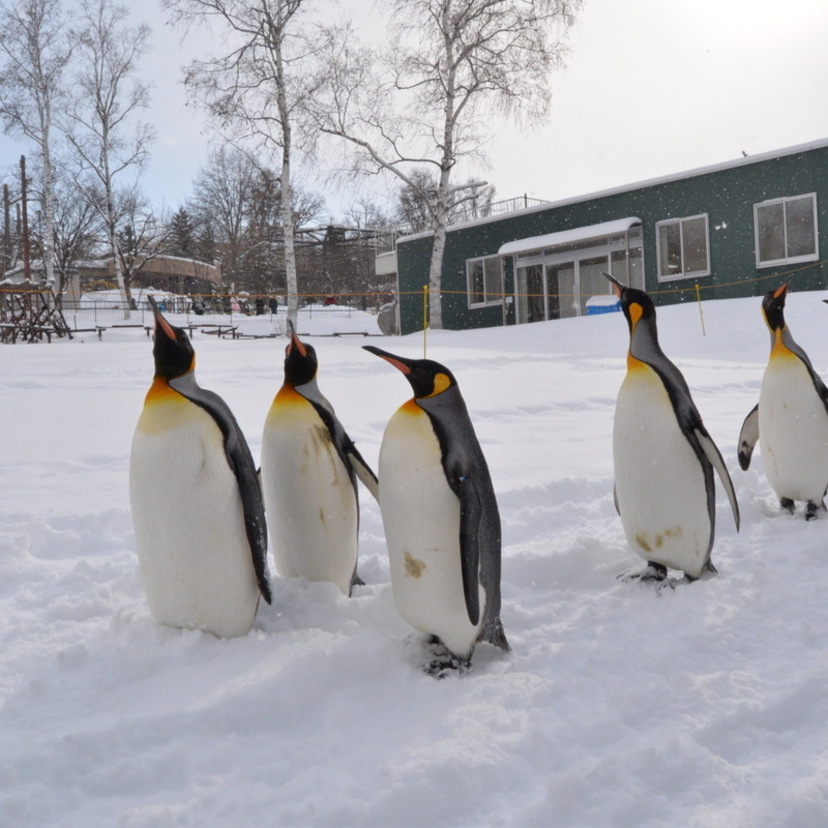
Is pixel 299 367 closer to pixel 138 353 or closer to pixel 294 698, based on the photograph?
pixel 294 698

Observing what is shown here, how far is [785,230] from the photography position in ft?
52.9

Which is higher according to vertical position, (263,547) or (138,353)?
(138,353)

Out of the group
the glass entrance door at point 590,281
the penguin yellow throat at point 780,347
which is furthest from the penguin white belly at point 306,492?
the glass entrance door at point 590,281

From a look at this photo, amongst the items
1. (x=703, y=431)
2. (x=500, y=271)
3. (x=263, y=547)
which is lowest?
(x=263, y=547)

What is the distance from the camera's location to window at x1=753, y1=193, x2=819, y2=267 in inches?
623

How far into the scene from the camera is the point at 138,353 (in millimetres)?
10523

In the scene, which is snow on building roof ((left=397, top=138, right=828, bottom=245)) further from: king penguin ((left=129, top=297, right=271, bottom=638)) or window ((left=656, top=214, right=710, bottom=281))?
king penguin ((left=129, top=297, right=271, bottom=638))

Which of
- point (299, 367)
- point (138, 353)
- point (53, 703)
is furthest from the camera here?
point (138, 353)

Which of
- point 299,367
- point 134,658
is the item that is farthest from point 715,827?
point 299,367

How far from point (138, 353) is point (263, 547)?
8.95m

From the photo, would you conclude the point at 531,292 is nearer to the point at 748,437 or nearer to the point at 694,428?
the point at 748,437

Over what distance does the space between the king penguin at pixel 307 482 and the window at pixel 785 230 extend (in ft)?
52.2

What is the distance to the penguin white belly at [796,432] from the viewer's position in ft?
11.4

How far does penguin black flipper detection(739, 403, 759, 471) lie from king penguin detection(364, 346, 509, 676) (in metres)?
2.12
